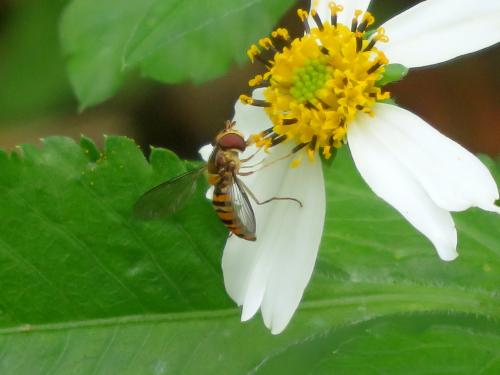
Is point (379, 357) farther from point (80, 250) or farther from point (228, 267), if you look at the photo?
point (80, 250)

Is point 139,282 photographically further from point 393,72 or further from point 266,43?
point 393,72

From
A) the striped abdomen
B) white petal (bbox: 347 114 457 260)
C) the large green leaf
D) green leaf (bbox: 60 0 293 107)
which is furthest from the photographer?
green leaf (bbox: 60 0 293 107)

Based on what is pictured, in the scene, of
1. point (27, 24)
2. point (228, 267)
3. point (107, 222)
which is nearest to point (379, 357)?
point (228, 267)

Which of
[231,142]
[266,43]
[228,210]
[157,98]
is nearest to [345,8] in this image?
[266,43]

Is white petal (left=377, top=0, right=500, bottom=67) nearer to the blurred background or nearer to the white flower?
the white flower

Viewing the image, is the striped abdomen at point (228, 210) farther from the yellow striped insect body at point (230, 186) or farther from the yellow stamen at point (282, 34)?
the yellow stamen at point (282, 34)

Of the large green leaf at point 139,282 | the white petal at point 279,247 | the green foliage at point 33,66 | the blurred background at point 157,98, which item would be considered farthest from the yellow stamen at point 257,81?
the green foliage at point 33,66

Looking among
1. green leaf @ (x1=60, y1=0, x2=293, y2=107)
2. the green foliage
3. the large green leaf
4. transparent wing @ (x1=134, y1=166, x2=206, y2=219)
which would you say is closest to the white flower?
transparent wing @ (x1=134, y1=166, x2=206, y2=219)
